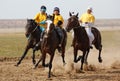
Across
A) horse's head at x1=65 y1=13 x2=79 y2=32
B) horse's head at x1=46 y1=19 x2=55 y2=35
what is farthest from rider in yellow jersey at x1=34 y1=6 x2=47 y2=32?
horse's head at x1=46 y1=19 x2=55 y2=35

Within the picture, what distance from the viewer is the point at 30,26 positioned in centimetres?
2173

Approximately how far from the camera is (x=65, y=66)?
71.9 feet

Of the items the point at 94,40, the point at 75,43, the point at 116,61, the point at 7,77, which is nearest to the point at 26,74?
the point at 7,77

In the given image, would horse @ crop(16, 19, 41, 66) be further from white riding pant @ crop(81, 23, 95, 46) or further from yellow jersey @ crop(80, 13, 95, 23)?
yellow jersey @ crop(80, 13, 95, 23)

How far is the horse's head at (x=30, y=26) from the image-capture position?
2164 cm

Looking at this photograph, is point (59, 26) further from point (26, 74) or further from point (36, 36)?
point (26, 74)

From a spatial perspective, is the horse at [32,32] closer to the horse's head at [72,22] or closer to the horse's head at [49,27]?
the horse's head at [72,22]

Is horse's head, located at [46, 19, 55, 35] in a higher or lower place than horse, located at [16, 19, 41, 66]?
higher

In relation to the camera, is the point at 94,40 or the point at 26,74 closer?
the point at 26,74

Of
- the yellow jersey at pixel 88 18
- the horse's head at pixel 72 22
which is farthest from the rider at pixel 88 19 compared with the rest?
the horse's head at pixel 72 22

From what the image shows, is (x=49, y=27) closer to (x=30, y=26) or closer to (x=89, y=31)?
(x=30, y=26)

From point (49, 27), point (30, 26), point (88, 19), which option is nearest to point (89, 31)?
point (88, 19)

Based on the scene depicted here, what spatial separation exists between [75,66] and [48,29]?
13.6ft

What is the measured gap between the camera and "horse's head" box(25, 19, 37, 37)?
71.0 feet
